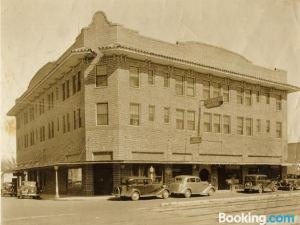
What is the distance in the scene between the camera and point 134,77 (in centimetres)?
2748

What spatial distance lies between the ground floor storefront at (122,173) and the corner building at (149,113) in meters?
0.07

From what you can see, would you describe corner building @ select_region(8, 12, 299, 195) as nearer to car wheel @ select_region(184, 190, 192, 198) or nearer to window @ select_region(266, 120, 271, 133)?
window @ select_region(266, 120, 271, 133)

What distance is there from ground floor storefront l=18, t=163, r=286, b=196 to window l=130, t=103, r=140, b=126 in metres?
2.79

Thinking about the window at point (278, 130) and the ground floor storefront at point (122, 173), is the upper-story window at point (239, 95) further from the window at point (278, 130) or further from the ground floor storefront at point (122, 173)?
the ground floor storefront at point (122, 173)

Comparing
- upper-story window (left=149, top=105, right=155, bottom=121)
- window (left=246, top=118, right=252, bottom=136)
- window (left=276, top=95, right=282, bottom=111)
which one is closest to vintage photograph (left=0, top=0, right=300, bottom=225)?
window (left=246, top=118, right=252, bottom=136)

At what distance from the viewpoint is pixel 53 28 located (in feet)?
57.0

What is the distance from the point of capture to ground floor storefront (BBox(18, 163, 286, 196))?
26.8m

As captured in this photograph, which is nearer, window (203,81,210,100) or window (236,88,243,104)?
window (203,81,210,100)

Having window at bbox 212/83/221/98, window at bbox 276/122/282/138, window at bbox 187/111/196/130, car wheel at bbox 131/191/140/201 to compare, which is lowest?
car wheel at bbox 131/191/140/201

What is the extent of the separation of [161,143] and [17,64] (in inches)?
533

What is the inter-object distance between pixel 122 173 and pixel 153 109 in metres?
4.98

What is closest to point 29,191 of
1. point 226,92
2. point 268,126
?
point 226,92

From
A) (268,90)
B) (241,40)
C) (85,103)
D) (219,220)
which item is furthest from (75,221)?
(268,90)

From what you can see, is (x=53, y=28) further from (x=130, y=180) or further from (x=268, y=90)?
(x=268, y=90)
